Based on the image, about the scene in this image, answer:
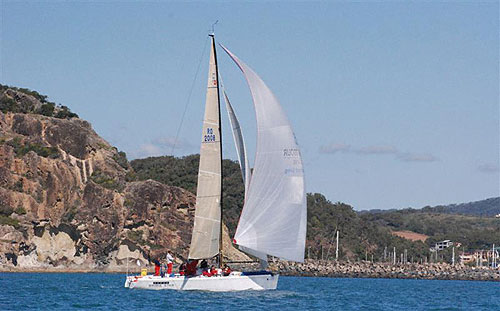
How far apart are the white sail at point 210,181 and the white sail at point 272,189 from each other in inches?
93.0

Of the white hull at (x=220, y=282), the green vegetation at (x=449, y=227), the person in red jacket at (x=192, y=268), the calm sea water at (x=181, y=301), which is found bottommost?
the calm sea water at (x=181, y=301)

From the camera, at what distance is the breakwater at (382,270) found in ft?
325

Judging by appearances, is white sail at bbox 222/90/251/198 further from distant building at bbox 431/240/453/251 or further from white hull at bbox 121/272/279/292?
distant building at bbox 431/240/453/251

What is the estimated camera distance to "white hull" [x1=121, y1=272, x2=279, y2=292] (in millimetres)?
40406

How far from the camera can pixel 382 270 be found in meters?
108

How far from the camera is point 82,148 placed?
86438mm

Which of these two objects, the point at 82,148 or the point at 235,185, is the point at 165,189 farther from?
the point at 235,185

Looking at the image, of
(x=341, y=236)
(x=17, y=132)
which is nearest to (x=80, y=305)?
(x=17, y=132)

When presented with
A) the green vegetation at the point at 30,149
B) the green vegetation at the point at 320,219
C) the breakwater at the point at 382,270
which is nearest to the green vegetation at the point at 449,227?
the green vegetation at the point at 320,219

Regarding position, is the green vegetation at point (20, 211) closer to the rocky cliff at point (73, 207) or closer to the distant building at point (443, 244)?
the rocky cliff at point (73, 207)

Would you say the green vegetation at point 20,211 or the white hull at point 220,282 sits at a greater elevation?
the green vegetation at point 20,211

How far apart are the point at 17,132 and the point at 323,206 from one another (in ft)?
156

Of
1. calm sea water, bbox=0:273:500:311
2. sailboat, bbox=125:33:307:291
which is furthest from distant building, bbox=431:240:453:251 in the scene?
sailboat, bbox=125:33:307:291

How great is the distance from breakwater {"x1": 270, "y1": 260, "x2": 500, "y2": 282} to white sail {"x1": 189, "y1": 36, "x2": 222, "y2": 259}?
178ft
